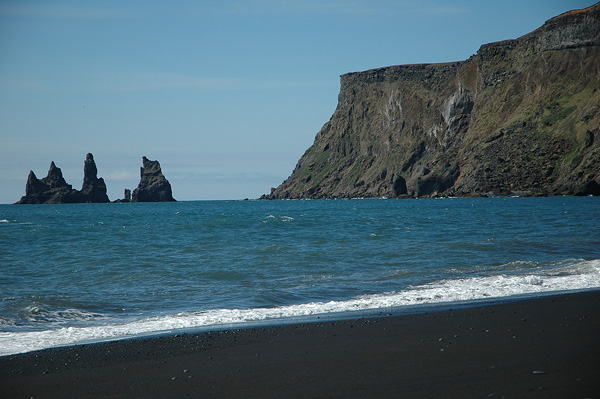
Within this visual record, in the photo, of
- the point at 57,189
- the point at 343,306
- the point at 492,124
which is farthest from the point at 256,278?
the point at 57,189

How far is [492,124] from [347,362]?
11946 centimetres

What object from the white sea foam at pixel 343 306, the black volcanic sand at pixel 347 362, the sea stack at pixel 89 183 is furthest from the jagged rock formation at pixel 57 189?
the black volcanic sand at pixel 347 362

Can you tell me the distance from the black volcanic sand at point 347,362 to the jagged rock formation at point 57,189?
7985 inches

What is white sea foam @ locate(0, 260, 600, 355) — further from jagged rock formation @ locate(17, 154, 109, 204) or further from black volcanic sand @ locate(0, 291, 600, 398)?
jagged rock formation @ locate(17, 154, 109, 204)

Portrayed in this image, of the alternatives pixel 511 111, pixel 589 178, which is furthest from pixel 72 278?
pixel 511 111

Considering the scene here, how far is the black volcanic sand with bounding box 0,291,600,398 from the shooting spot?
5398 millimetres

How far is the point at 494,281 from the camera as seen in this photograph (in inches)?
533

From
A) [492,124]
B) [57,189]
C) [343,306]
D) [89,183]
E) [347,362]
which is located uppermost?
[492,124]

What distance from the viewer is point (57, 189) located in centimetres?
19400

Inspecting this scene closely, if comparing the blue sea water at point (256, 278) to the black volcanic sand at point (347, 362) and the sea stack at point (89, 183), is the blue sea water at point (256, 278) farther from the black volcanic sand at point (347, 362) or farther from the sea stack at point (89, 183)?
the sea stack at point (89, 183)

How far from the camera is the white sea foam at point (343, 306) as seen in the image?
29.4 feet

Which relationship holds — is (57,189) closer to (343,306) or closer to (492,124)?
(492,124)

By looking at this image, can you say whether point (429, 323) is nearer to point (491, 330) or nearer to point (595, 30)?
point (491, 330)

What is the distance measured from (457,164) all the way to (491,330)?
114m
